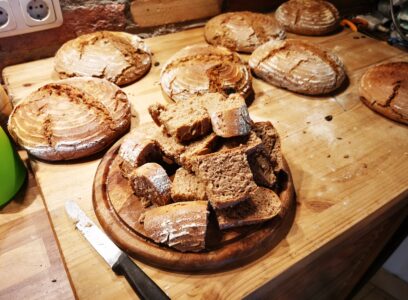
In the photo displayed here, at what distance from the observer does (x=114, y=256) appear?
1002 mm

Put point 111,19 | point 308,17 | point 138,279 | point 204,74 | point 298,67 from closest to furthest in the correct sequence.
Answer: point 138,279 → point 204,74 → point 298,67 → point 111,19 → point 308,17

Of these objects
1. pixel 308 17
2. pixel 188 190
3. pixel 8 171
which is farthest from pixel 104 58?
pixel 308 17

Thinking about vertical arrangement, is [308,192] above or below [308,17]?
below

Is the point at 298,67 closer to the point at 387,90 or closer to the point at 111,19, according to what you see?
the point at 387,90

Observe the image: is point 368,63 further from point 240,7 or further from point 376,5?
point 376,5

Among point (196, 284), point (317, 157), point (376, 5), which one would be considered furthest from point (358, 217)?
point (376, 5)

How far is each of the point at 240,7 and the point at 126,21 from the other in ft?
2.83

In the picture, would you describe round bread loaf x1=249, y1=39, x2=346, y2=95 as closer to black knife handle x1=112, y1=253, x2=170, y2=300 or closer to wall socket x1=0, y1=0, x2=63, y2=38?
wall socket x1=0, y1=0, x2=63, y2=38

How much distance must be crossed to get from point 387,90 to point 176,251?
1.36 m

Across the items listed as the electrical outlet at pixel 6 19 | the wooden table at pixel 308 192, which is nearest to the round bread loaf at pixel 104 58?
the wooden table at pixel 308 192

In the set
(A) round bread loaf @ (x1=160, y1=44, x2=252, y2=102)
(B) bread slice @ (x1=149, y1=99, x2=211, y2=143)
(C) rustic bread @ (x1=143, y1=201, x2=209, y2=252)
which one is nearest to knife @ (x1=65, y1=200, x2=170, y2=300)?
(C) rustic bread @ (x1=143, y1=201, x2=209, y2=252)

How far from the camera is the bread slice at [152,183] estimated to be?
1062 mm

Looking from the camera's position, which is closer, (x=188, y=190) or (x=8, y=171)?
(x=188, y=190)

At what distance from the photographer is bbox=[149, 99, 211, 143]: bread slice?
3.76ft
